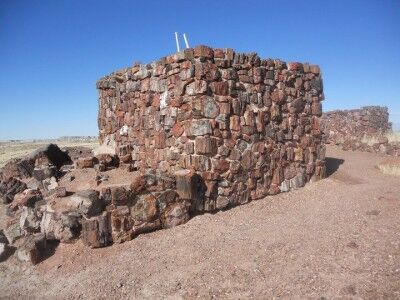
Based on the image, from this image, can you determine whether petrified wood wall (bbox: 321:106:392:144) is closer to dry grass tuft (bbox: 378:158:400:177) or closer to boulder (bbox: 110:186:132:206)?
dry grass tuft (bbox: 378:158:400:177)

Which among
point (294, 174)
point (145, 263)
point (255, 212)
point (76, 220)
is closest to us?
point (145, 263)

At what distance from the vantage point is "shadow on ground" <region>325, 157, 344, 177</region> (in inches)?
370

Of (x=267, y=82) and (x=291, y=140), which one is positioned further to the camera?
(x=291, y=140)

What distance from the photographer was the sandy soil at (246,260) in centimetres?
415

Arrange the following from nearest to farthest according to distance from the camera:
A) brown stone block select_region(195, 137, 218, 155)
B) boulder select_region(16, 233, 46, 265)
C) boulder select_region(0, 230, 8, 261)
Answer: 1. boulder select_region(16, 233, 46, 265)
2. boulder select_region(0, 230, 8, 261)
3. brown stone block select_region(195, 137, 218, 155)

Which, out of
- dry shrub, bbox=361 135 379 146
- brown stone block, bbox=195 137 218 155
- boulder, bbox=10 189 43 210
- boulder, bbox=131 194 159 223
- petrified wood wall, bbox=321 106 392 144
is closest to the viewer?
boulder, bbox=131 194 159 223

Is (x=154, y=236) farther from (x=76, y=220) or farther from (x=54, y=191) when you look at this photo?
(x=54, y=191)

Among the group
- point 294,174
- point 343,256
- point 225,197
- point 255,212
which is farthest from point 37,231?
point 294,174

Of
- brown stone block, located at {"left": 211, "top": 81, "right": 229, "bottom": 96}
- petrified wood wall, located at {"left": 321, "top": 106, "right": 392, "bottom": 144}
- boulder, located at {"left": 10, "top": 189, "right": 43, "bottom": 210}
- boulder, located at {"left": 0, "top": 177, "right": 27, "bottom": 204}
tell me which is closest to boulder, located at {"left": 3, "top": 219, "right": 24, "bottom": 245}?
boulder, located at {"left": 10, "top": 189, "right": 43, "bottom": 210}

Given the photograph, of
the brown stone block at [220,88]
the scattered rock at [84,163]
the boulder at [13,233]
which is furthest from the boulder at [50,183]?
the brown stone block at [220,88]

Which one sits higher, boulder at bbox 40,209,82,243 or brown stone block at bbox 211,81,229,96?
brown stone block at bbox 211,81,229,96

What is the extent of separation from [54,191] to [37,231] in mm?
1270

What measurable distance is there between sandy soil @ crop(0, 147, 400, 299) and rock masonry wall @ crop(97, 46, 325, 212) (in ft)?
2.60

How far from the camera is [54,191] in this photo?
7078 millimetres
